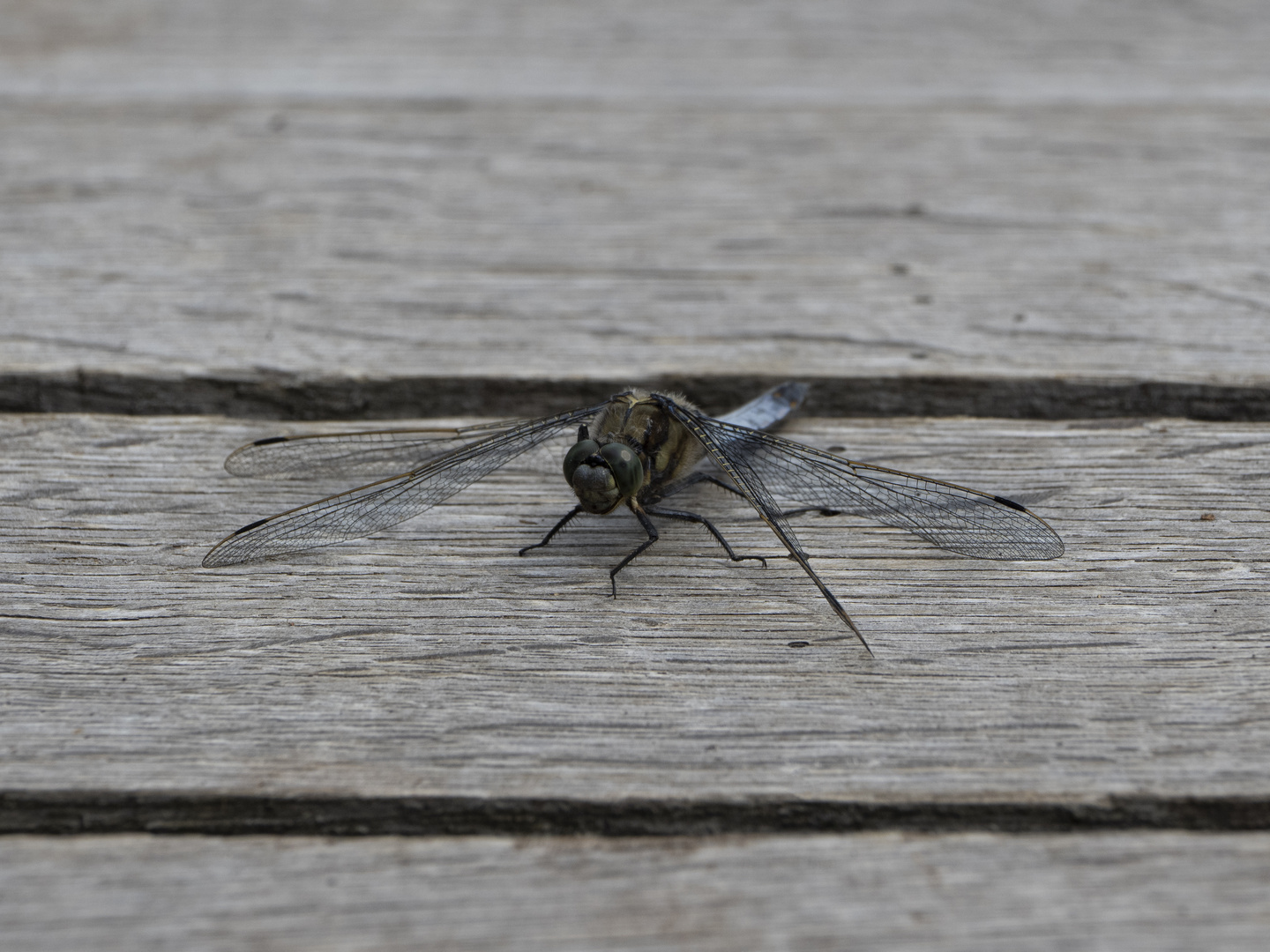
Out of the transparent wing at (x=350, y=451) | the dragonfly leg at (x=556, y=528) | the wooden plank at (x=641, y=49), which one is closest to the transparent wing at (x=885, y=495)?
the dragonfly leg at (x=556, y=528)

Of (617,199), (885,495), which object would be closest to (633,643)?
(885,495)

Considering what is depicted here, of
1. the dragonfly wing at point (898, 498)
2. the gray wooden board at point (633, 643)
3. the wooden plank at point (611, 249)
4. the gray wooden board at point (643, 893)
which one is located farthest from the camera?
the wooden plank at point (611, 249)

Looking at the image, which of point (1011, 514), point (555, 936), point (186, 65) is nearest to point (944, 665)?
point (1011, 514)

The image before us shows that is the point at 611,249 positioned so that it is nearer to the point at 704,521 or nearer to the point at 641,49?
the point at 704,521

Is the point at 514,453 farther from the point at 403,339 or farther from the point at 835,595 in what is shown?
the point at 835,595

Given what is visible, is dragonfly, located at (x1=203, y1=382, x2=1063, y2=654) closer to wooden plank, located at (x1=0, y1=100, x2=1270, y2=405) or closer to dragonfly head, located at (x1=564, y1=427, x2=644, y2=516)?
dragonfly head, located at (x1=564, y1=427, x2=644, y2=516)

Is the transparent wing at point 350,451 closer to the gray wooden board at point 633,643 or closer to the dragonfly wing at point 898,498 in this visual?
the gray wooden board at point 633,643

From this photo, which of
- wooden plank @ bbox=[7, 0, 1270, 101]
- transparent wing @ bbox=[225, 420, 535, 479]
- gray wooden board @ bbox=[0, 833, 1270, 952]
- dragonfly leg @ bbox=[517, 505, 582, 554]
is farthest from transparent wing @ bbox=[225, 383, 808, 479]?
wooden plank @ bbox=[7, 0, 1270, 101]
